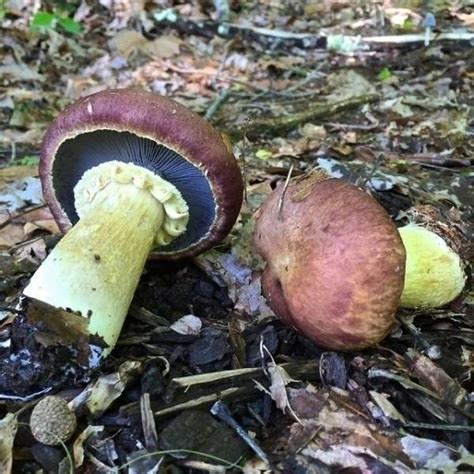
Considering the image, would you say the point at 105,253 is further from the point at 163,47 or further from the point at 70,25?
the point at 70,25

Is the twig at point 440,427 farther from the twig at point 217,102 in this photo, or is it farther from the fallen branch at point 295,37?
the fallen branch at point 295,37

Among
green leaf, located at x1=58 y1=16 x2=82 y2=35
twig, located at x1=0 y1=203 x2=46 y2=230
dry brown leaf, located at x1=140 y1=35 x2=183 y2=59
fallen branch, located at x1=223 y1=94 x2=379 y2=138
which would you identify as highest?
green leaf, located at x1=58 y1=16 x2=82 y2=35

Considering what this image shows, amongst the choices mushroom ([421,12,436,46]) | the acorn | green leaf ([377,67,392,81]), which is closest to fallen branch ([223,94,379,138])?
green leaf ([377,67,392,81])

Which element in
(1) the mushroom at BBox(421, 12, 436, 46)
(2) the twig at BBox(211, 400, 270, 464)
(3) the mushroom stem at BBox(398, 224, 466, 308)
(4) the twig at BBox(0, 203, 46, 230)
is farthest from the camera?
(1) the mushroom at BBox(421, 12, 436, 46)

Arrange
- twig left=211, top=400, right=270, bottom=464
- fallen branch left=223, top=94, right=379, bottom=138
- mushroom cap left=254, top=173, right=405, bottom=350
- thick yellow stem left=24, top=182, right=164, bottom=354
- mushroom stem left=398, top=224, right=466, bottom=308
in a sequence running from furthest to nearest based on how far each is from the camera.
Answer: fallen branch left=223, top=94, right=379, bottom=138 → mushroom stem left=398, top=224, right=466, bottom=308 → thick yellow stem left=24, top=182, right=164, bottom=354 → mushroom cap left=254, top=173, right=405, bottom=350 → twig left=211, top=400, right=270, bottom=464

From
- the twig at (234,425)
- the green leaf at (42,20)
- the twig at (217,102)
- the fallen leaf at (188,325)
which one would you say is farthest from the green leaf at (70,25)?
the twig at (234,425)

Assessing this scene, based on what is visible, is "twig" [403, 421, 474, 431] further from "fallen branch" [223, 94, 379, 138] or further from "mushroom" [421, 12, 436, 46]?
"mushroom" [421, 12, 436, 46]
